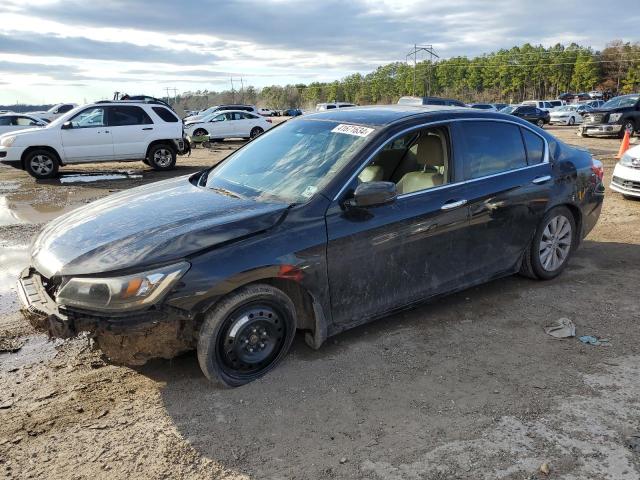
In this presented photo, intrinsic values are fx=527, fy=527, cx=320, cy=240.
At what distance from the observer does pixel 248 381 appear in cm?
340

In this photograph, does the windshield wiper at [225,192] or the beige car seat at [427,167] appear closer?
the windshield wiper at [225,192]

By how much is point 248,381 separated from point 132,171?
1272 centimetres

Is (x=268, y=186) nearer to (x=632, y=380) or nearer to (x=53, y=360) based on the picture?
(x=53, y=360)

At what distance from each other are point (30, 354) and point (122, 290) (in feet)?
5.19

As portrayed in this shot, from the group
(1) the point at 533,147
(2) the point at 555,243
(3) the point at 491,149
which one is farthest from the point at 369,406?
(1) the point at 533,147

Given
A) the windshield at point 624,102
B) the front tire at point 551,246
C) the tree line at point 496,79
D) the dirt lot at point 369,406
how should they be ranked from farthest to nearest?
1. the tree line at point 496,79
2. the windshield at point 624,102
3. the front tire at point 551,246
4. the dirt lot at point 369,406

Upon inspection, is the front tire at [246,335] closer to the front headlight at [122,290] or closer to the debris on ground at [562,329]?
the front headlight at [122,290]

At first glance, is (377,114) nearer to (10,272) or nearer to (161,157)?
(10,272)

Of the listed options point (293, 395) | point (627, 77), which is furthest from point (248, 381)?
point (627, 77)

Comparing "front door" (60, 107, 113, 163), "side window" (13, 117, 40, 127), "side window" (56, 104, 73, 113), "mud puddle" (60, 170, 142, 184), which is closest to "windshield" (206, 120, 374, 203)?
"mud puddle" (60, 170, 142, 184)

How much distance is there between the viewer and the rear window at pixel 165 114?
46.9 feet

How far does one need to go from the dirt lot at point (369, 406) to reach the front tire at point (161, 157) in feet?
33.8

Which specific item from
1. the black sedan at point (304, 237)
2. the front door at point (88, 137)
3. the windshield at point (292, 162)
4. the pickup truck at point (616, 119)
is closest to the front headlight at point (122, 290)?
the black sedan at point (304, 237)

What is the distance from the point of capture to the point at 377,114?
4.25 metres
